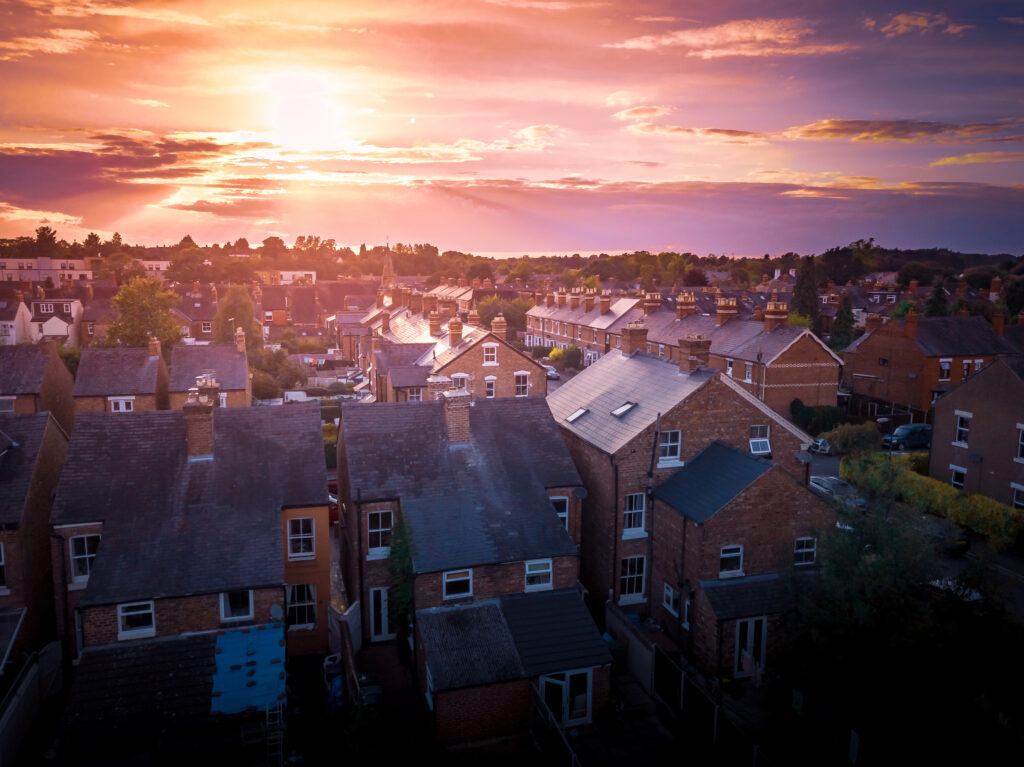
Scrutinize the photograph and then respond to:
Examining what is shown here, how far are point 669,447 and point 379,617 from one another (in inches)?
470

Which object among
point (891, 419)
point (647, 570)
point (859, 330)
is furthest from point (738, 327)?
point (647, 570)

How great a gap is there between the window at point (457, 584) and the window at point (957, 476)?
29.8 meters

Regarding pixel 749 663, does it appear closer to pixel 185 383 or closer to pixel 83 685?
pixel 83 685

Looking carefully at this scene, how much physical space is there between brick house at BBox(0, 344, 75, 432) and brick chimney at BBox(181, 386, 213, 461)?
2061 centimetres

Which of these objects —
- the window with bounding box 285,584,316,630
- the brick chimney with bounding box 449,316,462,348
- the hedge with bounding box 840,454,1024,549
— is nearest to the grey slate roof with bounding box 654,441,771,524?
the hedge with bounding box 840,454,1024,549

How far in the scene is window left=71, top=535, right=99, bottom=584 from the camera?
Result: 835 inches

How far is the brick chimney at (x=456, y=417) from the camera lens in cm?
2552

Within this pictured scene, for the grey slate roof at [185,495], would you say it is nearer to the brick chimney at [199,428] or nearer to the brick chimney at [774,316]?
the brick chimney at [199,428]

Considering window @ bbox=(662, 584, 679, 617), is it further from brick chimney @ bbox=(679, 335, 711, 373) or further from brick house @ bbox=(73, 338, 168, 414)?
brick house @ bbox=(73, 338, 168, 414)

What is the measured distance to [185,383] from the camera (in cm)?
4356

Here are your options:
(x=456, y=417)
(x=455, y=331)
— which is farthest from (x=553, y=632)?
(x=455, y=331)

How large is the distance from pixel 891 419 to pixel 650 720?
140ft

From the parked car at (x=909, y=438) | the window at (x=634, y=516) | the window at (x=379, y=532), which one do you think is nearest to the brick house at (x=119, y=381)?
the window at (x=379, y=532)

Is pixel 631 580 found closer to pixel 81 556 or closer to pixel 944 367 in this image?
pixel 81 556
